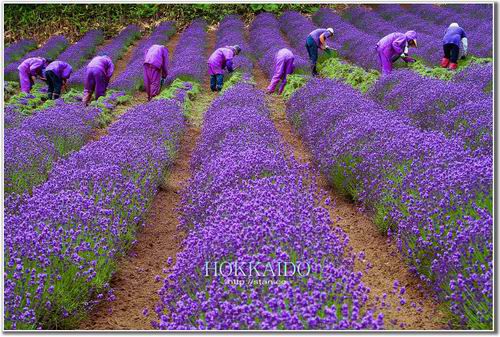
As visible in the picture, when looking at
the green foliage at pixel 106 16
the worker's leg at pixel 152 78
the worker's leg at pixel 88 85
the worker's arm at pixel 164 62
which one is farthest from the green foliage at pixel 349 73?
the green foliage at pixel 106 16

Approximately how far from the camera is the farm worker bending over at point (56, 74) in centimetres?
970

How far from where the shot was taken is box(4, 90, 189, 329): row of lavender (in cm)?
300

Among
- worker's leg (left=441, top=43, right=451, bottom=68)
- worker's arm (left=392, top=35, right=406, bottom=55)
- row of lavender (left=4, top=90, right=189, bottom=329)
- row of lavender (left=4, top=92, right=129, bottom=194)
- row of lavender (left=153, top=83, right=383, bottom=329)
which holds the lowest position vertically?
worker's leg (left=441, top=43, right=451, bottom=68)

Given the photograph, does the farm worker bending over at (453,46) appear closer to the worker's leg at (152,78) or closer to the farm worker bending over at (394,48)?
the farm worker bending over at (394,48)

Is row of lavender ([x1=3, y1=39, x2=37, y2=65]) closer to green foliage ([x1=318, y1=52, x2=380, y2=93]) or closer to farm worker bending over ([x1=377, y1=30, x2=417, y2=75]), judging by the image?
green foliage ([x1=318, y1=52, x2=380, y2=93])

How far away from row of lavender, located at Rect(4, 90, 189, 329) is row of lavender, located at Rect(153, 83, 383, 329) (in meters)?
0.47

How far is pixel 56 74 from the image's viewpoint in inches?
384

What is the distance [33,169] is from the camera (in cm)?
496

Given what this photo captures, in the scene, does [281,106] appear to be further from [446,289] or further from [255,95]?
[446,289]

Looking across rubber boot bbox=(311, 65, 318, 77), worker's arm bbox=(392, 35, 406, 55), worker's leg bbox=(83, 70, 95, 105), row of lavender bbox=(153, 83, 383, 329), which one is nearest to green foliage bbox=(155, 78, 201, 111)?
worker's leg bbox=(83, 70, 95, 105)

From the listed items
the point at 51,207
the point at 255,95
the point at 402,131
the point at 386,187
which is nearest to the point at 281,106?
the point at 255,95

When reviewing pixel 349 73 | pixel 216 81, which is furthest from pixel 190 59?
pixel 349 73

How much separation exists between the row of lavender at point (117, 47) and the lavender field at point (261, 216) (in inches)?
119

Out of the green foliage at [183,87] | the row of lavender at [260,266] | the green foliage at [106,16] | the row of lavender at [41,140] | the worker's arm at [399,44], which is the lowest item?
the green foliage at [106,16]
